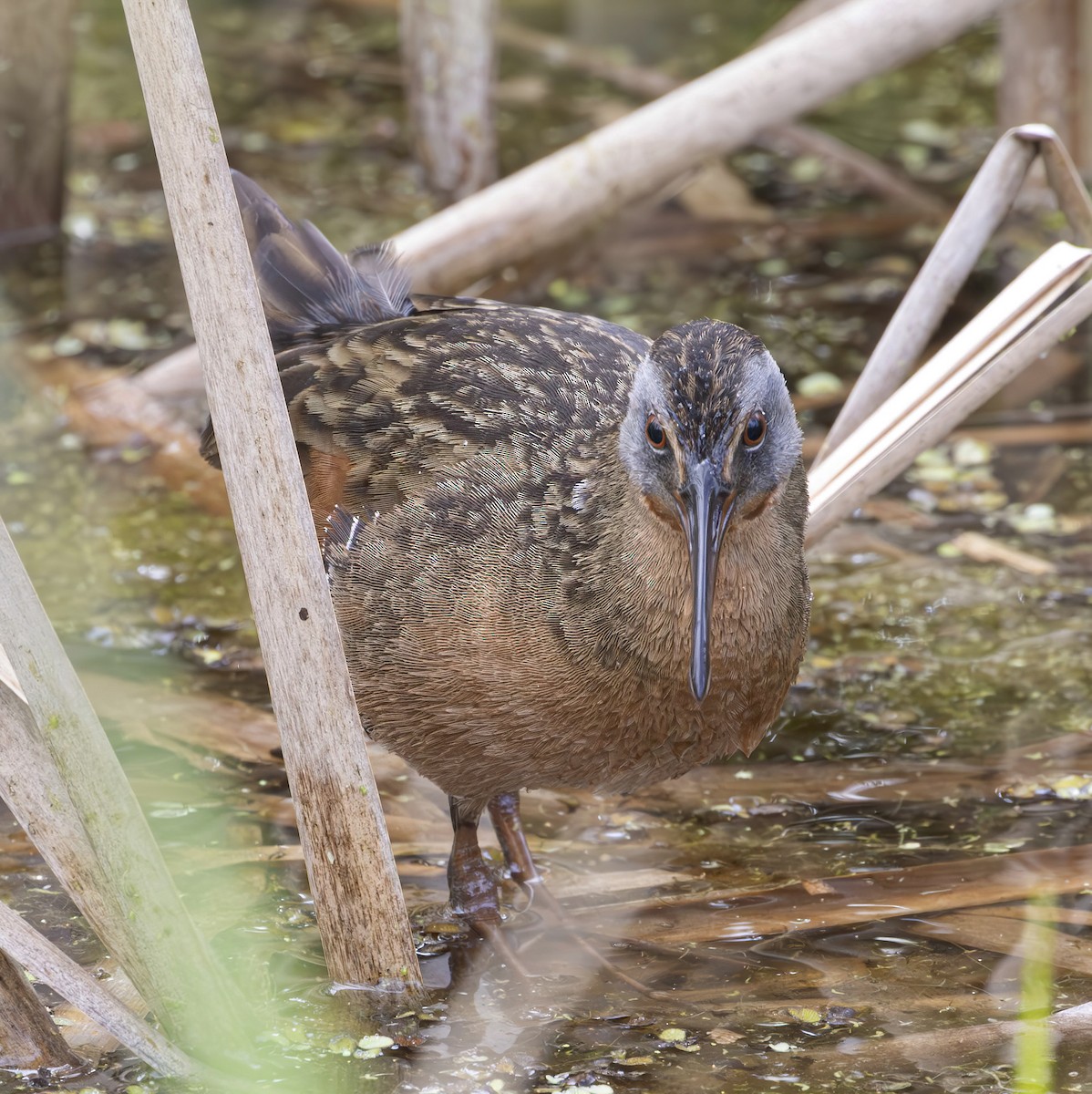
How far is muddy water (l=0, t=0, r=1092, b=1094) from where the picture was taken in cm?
334

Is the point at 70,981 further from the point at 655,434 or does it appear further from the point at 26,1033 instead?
the point at 655,434

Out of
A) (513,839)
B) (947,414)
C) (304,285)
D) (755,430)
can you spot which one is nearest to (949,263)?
(947,414)

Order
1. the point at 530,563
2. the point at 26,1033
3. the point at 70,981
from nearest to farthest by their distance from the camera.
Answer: the point at 70,981, the point at 26,1033, the point at 530,563

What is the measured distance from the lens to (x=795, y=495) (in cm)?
341

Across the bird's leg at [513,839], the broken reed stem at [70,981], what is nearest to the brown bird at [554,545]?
the bird's leg at [513,839]

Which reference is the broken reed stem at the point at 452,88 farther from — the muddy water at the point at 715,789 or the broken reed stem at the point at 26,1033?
the broken reed stem at the point at 26,1033

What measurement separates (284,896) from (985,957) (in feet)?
5.21

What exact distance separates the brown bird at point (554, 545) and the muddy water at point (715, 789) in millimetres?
417

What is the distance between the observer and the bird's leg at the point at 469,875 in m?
3.83

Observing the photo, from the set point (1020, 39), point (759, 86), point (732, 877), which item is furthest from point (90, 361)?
point (1020, 39)

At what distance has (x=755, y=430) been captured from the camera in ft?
10.3

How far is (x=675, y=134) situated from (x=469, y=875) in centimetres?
294

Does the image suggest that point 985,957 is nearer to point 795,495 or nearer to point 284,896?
point 795,495

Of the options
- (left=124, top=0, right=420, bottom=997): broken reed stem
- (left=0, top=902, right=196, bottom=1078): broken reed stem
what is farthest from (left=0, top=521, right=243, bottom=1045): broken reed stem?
(left=124, top=0, right=420, bottom=997): broken reed stem
